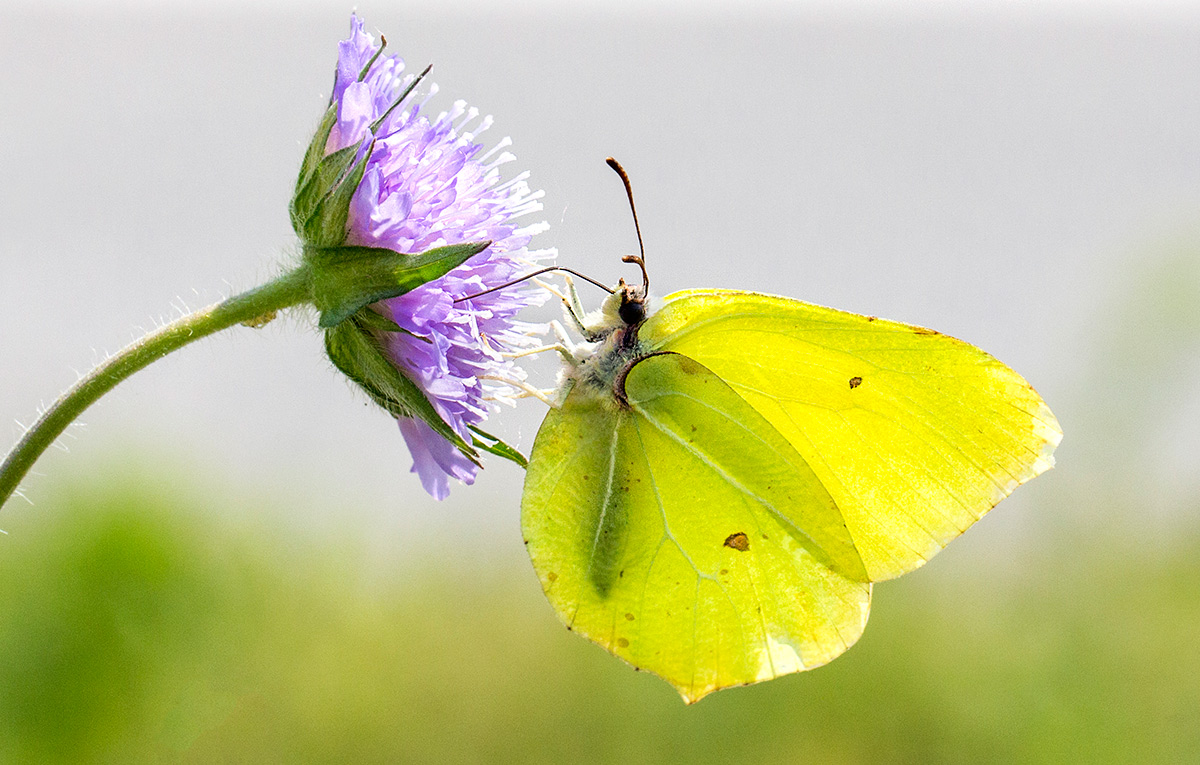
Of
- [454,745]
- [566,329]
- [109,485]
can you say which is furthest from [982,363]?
[109,485]

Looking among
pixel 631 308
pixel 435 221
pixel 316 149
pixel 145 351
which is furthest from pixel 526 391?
pixel 145 351

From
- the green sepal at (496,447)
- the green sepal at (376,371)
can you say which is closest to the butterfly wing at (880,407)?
the green sepal at (496,447)

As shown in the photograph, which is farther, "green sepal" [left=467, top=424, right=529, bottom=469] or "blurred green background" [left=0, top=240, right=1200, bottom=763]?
"blurred green background" [left=0, top=240, right=1200, bottom=763]

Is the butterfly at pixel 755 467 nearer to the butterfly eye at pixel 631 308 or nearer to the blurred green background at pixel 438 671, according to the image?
the butterfly eye at pixel 631 308

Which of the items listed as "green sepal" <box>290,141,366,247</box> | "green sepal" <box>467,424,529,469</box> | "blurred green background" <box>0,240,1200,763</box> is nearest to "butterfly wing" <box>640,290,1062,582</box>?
"green sepal" <box>467,424,529,469</box>

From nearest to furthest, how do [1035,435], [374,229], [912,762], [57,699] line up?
[374,229] < [1035,435] < [57,699] < [912,762]

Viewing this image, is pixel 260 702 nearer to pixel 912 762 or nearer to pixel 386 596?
pixel 386 596

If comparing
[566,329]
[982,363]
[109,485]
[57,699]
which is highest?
[566,329]

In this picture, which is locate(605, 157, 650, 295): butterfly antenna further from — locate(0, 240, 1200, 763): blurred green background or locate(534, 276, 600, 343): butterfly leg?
locate(0, 240, 1200, 763): blurred green background
